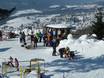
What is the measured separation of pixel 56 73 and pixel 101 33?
2145cm

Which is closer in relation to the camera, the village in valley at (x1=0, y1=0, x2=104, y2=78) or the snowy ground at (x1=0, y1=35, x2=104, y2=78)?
the village in valley at (x1=0, y1=0, x2=104, y2=78)

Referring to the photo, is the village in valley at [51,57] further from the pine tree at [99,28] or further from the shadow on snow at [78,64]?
the pine tree at [99,28]

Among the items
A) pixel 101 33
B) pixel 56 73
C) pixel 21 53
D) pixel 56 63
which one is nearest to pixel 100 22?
pixel 101 33

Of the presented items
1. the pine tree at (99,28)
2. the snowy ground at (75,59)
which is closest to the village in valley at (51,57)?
the snowy ground at (75,59)

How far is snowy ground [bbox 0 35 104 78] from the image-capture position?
28000 millimetres

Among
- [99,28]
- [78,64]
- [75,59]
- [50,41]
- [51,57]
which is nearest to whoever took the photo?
[78,64]

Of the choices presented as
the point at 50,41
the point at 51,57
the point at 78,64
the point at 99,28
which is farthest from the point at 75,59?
the point at 99,28

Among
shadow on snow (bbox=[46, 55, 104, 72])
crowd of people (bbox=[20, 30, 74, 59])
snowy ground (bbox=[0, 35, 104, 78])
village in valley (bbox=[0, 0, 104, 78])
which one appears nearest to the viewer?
village in valley (bbox=[0, 0, 104, 78])

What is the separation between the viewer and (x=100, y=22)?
162 ft

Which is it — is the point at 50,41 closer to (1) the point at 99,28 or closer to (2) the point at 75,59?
(2) the point at 75,59

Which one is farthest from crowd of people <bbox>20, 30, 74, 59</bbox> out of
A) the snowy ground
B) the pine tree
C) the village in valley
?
the pine tree

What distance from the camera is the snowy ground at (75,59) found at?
91.9ft

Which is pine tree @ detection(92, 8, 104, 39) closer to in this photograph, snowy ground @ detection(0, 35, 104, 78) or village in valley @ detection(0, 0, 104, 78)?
village in valley @ detection(0, 0, 104, 78)

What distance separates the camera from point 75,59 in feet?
105
